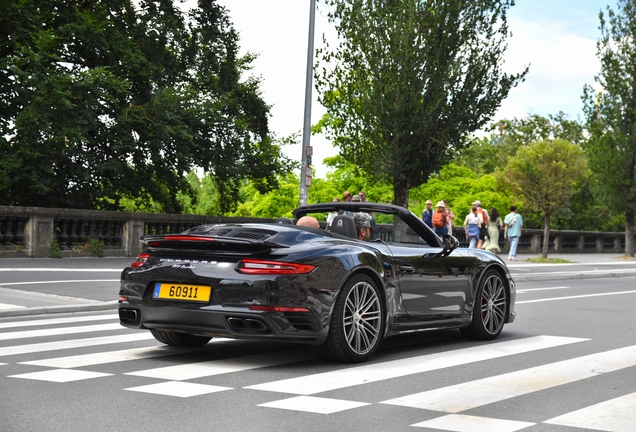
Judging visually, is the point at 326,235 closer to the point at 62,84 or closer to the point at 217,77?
the point at 62,84

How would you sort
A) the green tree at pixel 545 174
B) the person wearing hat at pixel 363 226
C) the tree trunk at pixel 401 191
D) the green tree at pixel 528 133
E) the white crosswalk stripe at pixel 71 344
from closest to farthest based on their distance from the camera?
1. the white crosswalk stripe at pixel 71 344
2. the person wearing hat at pixel 363 226
3. the tree trunk at pixel 401 191
4. the green tree at pixel 545 174
5. the green tree at pixel 528 133

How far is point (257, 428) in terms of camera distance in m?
5.36

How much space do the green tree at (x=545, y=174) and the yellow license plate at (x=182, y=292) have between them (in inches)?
1212

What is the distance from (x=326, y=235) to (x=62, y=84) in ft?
58.7

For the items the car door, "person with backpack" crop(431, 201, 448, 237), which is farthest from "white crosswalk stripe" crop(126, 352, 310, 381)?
"person with backpack" crop(431, 201, 448, 237)

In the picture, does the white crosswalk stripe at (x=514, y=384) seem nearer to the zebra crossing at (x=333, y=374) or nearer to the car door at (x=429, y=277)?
the zebra crossing at (x=333, y=374)

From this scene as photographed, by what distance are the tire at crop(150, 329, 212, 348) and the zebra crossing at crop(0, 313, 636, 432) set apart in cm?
12

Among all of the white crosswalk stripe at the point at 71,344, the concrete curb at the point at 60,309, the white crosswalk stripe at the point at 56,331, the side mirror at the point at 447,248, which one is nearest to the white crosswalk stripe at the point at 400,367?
the side mirror at the point at 447,248

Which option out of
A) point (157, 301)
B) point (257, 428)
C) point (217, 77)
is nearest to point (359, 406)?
point (257, 428)

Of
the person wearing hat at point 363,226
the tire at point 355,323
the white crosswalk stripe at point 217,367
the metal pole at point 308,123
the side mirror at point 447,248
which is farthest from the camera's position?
the metal pole at point 308,123

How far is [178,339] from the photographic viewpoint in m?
8.66

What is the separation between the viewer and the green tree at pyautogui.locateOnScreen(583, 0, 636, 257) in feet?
144

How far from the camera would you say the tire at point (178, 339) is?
863 centimetres

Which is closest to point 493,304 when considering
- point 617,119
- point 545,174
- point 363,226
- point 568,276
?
point 363,226
